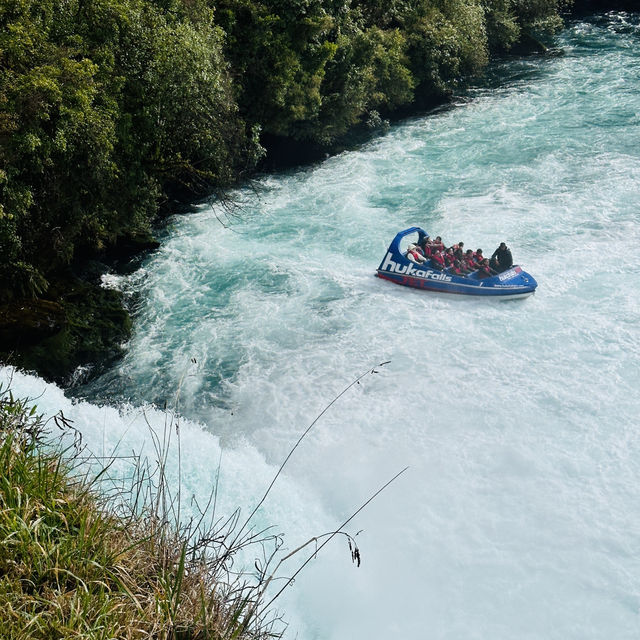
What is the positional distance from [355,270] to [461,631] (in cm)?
973

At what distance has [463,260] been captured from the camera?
52.8 feet

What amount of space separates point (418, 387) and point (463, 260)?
4.34 metres

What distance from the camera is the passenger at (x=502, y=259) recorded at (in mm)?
15984

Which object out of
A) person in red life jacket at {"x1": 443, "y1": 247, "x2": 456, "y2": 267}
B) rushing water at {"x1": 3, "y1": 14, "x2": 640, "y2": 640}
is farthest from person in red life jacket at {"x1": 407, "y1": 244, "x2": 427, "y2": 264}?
rushing water at {"x1": 3, "y1": 14, "x2": 640, "y2": 640}

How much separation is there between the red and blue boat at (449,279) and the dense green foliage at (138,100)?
4611mm

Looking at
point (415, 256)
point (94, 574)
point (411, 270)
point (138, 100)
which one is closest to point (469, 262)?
point (415, 256)

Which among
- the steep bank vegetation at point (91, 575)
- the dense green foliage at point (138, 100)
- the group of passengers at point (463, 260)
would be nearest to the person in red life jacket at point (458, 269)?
the group of passengers at point (463, 260)

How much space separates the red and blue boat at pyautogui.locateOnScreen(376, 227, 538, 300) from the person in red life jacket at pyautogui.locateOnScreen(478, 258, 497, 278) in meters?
0.02

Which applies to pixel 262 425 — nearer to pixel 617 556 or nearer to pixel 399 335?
pixel 399 335

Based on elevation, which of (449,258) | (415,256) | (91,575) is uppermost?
(91,575)

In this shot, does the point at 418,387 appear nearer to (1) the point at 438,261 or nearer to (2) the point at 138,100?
(1) the point at 438,261

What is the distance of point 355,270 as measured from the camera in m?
17.0

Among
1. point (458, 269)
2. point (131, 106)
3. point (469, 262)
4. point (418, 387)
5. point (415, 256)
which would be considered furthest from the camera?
point (415, 256)

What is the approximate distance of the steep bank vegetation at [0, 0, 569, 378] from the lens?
475 inches
